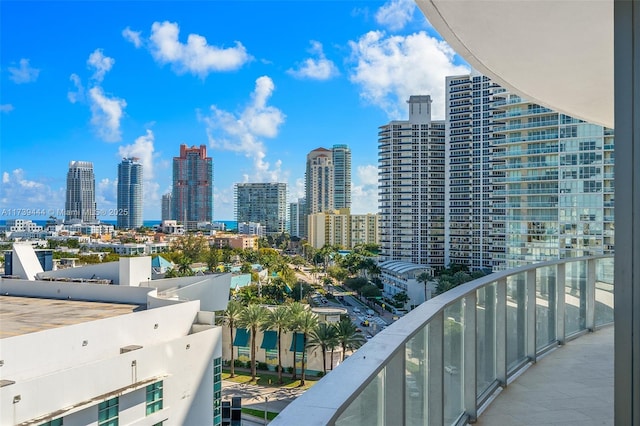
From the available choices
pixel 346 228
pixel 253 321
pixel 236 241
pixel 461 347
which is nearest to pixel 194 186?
pixel 236 241

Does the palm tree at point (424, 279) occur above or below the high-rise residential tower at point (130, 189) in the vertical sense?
below

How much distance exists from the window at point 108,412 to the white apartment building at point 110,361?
0.07 feet

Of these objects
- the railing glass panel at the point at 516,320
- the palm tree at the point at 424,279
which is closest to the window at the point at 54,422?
the railing glass panel at the point at 516,320

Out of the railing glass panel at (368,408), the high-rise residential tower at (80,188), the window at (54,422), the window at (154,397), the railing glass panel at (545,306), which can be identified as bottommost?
the window at (154,397)

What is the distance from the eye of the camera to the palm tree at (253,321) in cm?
2525

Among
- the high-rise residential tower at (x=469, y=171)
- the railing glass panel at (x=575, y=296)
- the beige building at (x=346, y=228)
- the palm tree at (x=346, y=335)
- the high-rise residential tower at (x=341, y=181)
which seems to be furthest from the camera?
the high-rise residential tower at (x=341, y=181)

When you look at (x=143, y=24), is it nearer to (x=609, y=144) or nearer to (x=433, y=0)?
(x=609, y=144)

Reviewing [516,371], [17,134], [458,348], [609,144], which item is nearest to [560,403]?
[516,371]

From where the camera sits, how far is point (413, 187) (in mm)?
Result: 57719

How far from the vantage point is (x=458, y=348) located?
238 cm

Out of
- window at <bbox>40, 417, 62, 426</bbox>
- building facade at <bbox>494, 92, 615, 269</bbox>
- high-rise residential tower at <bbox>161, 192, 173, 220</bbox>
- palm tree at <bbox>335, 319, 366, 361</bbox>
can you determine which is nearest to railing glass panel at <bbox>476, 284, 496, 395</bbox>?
window at <bbox>40, 417, 62, 426</bbox>

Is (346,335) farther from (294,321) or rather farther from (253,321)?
(253,321)

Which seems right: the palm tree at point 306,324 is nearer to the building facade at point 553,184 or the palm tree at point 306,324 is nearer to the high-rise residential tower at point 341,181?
the building facade at point 553,184

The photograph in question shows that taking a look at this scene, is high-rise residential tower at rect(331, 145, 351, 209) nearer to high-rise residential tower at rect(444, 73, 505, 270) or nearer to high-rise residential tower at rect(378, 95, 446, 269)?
high-rise residential tower at rect(378, 95, 446, 269)
